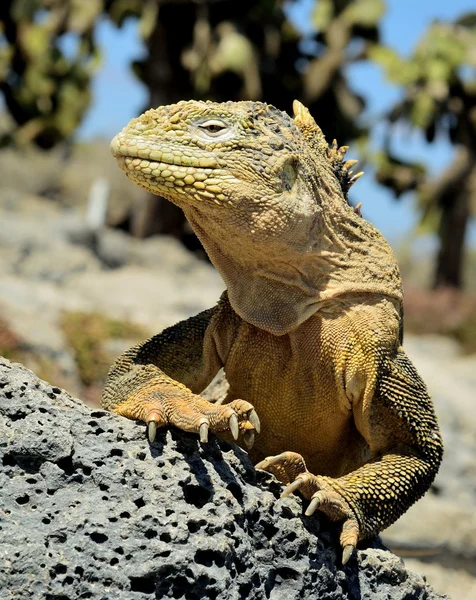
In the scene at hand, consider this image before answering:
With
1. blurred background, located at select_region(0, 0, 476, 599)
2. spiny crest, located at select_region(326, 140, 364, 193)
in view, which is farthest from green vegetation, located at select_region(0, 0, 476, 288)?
spiny crest, located at select_region(326, 140, 364, 193)

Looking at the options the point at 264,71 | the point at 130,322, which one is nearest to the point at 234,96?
the point at 264,71

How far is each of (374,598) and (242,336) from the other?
4.27 ft

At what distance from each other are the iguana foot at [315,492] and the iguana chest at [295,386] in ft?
1.40

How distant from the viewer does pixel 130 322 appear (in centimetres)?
1575

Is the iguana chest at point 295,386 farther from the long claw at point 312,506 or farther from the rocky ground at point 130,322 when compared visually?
the rocky ground at point 130,322

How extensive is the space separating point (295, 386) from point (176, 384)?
630 mm

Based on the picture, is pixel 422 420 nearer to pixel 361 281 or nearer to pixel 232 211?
pixel 361 281

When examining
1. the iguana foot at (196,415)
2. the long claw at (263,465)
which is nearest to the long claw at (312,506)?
the long claw at (263,465)

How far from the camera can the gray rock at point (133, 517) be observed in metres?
3.49

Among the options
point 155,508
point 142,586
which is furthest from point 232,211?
point 142,586

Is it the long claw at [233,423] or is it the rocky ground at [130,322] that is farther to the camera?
the rocky ground at [130,322]

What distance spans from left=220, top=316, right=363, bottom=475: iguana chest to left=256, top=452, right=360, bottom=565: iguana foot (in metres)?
0.43

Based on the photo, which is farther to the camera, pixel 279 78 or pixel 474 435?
pixel 279 78

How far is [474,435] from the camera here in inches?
470
